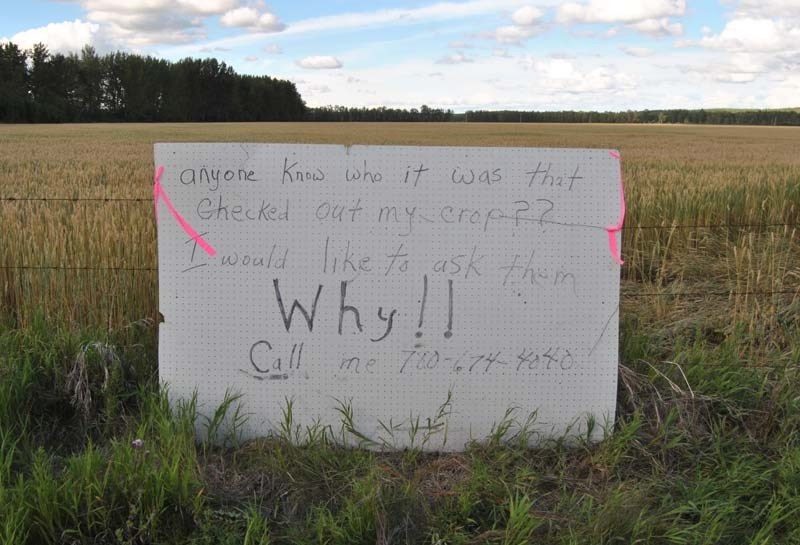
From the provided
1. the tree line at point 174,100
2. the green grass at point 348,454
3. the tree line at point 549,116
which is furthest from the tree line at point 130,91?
the green grass at point 348,454

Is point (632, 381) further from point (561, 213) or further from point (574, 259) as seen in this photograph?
point (561, 213)

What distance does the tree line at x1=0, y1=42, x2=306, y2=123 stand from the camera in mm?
67438

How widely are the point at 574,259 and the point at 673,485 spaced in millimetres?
904

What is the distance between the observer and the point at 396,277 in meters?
2.65

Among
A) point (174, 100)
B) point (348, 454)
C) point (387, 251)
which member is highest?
point (174, 100)

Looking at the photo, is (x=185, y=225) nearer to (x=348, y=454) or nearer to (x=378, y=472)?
(x=348, y=454)

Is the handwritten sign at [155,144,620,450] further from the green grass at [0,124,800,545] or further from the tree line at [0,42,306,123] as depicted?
the tree line at [0,42,306,123]

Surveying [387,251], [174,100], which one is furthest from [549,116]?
[387,251]

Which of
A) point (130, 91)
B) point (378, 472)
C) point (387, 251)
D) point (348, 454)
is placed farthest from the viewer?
point (130, 91)

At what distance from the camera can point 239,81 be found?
302 ft

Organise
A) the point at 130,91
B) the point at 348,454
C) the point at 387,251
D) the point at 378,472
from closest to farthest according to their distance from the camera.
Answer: the point at 378,472 → the point at 348,454 → the point at 387,251 → the point at 130,91

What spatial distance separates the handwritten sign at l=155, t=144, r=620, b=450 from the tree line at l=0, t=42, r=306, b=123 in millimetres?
68668

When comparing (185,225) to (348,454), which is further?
(185,225)

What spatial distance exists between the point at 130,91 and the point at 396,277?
87.5 metres
